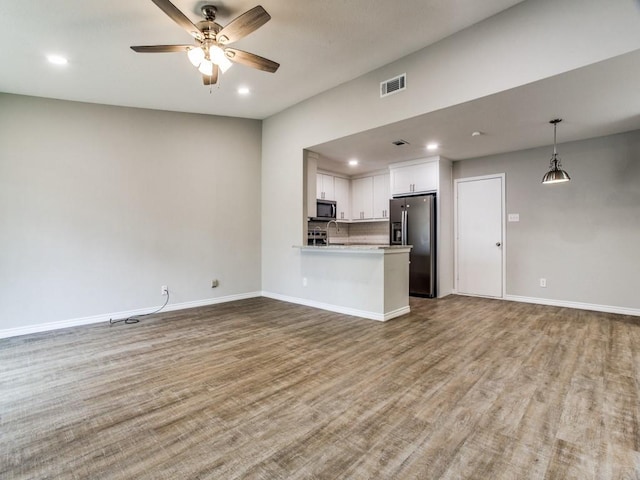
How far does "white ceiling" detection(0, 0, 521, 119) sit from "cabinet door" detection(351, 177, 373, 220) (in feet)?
10.2

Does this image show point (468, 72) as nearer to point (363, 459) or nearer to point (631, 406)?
point (631, 406)

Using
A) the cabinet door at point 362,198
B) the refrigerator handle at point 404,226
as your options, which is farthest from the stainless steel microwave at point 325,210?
the refrigerator handle at point 404,226

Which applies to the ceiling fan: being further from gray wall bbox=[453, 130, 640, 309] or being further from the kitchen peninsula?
gray wall bbox=[453, 130, 640, 309]

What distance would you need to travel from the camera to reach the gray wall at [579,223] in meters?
4.18

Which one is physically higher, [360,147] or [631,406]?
[360,147]

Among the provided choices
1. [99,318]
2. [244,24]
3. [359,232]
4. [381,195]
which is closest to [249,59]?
[244,24]

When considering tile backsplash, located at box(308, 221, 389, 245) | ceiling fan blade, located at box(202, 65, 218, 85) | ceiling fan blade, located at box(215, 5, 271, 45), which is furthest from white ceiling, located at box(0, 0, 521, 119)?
tile backsplash, located at box(308, 221, 389, 245)

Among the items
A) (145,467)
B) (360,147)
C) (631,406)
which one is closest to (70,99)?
(360,147)

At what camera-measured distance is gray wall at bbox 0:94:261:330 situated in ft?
11.8

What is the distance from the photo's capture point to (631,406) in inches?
77.2

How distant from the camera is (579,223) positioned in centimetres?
454

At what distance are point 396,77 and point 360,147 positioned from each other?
4.34ft

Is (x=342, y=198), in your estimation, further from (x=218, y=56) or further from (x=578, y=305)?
(x=218, y=56)

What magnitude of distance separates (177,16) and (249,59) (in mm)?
662
